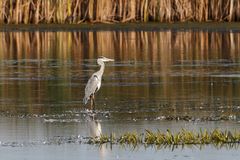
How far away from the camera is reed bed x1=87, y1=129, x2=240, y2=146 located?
12.0m

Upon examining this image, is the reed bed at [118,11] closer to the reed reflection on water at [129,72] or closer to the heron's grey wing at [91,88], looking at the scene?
the reed reflection on water at [129,72]

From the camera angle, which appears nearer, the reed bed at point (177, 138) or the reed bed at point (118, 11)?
the reed bed at point (177, 138)

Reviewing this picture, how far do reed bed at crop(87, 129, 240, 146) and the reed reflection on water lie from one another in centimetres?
246

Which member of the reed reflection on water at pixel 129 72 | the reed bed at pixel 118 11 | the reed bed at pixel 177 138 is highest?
the reed bed at pixel 118 11

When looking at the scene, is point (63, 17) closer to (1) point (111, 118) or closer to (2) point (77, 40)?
(2) point (77, 40)

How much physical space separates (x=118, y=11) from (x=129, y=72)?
15.7 meters

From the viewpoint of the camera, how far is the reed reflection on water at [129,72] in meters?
16.2

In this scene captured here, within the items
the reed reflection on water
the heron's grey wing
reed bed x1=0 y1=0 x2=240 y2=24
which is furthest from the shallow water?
reed bed x1=0 y1=0 x2=240 y2=24

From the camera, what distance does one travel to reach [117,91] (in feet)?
59.6

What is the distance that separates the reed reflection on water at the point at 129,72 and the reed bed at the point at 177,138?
2465 millimetres

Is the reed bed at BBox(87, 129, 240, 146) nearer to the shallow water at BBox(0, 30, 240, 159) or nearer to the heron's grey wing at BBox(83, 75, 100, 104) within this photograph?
the shallow water at BBox(0, 30, 240, 159)

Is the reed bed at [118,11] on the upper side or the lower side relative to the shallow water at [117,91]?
upper

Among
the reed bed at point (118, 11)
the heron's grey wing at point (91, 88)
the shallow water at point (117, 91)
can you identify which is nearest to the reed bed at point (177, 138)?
the shallow water at point (117, 91)

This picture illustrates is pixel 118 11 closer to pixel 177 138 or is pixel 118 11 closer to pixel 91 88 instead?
pixel 91 88
